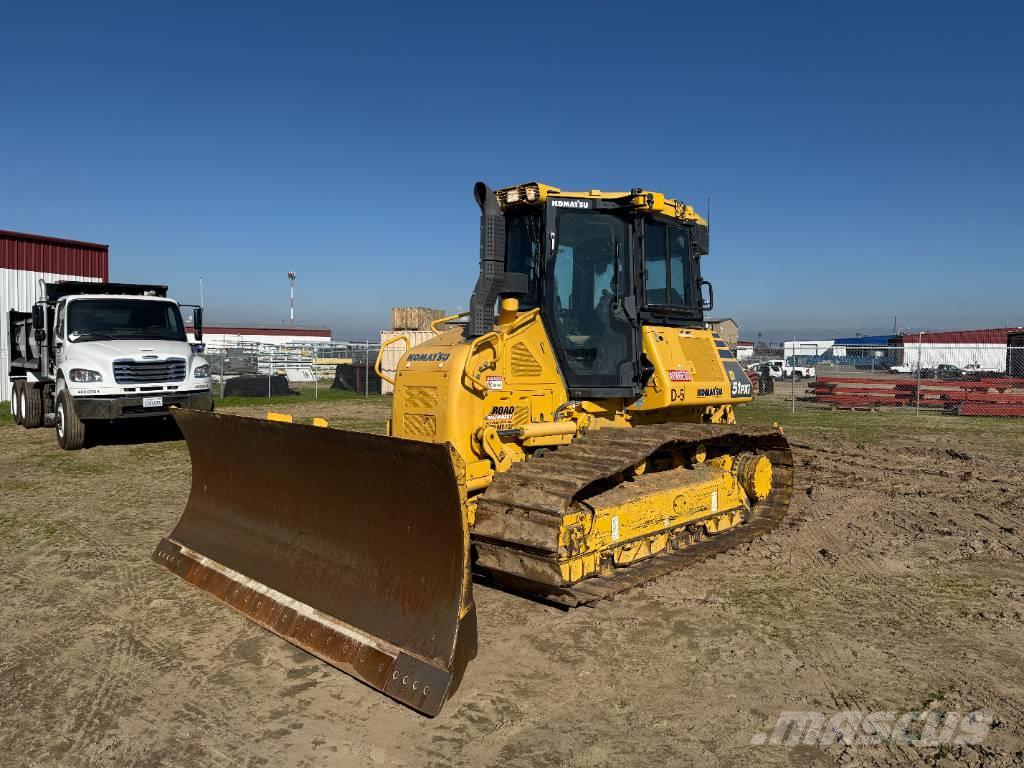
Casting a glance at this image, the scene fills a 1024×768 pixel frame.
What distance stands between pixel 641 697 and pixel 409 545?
1.52 meters

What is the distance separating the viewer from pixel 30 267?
70.4 ft

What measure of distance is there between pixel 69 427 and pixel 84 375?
2.86ft

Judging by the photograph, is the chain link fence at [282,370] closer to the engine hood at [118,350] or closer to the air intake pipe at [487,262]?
the engine hood at [118,350]

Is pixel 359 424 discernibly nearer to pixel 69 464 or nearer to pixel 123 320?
pixel 123 320

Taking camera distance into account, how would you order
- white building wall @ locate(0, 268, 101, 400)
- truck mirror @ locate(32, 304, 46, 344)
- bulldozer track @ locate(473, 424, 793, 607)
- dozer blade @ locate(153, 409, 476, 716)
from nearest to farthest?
dozer blade @ locate(153, 409, 476, 716)
bulldozer track @ locate(473, 424, 793, 607)
truck mirror @ locate(32, 304, 46, 344)
white building wall @ locate(0, 268, 101, 400)

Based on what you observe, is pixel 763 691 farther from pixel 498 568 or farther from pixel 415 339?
pixel 415 339

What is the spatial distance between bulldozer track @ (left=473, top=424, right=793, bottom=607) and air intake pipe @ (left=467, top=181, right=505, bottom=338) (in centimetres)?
114

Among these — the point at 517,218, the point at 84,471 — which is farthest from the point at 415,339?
the point at 517,218

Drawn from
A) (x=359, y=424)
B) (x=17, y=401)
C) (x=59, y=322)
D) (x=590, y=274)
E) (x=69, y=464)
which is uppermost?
(x=590, y=274)

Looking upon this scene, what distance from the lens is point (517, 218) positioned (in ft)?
21.3

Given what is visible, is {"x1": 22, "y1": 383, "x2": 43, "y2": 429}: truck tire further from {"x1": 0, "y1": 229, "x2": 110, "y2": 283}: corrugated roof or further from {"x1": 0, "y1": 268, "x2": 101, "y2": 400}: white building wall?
{"x1": 0, "y1": 229, "x2": 110, "y2": 283}: corrugated roof

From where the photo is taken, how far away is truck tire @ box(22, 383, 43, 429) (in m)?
15.5

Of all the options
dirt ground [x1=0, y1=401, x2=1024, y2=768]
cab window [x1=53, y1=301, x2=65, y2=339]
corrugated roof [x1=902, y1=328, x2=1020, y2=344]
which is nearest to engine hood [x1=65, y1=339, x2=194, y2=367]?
cab window [x1=53, y1=301, x2=65, y2=339]

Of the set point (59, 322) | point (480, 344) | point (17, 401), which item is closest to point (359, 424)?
point (59, 322)
